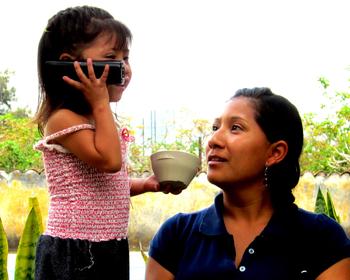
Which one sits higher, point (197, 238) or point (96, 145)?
point (96, 145)

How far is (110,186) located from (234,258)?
30 cm

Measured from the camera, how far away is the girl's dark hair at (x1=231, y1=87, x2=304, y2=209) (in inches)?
55.5

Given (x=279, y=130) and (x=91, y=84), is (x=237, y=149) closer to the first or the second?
(x=279, y=130)

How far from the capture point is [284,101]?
1442mm

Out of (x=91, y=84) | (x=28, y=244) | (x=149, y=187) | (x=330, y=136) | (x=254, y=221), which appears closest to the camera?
(x=91, y=84)

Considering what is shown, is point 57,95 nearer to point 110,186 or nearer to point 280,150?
point 110,186

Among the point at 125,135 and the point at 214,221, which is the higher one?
the point at 125,135

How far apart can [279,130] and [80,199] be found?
0.44 metres

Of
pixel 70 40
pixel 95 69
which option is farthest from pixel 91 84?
pixel 70 40

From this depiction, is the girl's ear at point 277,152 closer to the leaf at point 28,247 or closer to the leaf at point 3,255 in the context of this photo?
the leaf at point 28,247

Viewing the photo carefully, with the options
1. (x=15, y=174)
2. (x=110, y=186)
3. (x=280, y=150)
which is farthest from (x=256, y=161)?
(x=15, y=174)

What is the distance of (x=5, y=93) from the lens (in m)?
7.77

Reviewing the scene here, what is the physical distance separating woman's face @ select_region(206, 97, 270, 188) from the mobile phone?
9.2 inches

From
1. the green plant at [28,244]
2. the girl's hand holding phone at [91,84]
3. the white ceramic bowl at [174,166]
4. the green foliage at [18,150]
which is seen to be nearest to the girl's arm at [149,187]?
the white ceramic bowl at [174,166]
